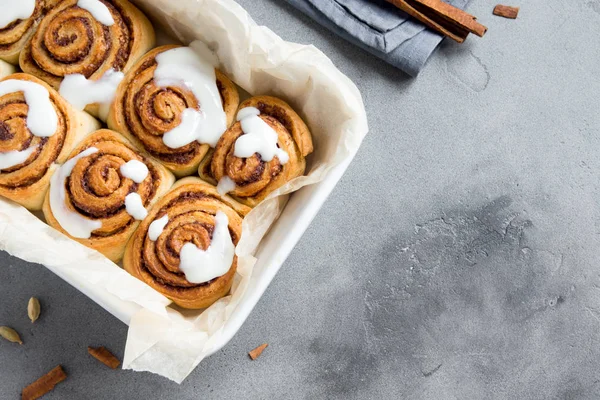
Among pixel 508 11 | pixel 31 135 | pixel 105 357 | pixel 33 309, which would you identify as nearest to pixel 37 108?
pixel 31 135

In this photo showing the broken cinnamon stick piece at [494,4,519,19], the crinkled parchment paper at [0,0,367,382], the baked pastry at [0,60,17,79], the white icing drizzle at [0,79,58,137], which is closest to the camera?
the crinkled parchment paper at [0,0,367,382]

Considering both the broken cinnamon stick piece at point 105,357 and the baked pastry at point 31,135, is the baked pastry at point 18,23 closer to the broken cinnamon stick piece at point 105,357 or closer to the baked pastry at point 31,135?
the baked pastry at point 31,135

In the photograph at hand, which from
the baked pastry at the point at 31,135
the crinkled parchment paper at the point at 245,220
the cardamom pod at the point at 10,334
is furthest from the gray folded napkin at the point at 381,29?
the cardamom pod at the point at 10,334

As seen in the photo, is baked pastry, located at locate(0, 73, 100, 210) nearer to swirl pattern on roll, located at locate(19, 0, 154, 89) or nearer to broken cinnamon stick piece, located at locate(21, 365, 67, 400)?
swirl pattern on roll, located at locate(19, 0, 154, 89)

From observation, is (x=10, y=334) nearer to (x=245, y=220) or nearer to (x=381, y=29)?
(x=245, y=220)

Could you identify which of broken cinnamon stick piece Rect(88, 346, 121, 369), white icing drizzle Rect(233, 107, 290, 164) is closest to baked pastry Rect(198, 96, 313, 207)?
white icing drizzle Rect(233, 107, 290, 164)

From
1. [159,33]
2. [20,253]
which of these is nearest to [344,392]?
[20,253]

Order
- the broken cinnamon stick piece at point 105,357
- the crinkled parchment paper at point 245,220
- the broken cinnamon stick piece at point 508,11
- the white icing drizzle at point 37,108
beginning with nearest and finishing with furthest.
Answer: the crinkled parchment paper at point 245,220 < the white icing drizzle at point 37,108 < the broken cinnamon stick piece at point 105,357 < the broken cinnamon stick piece at point 508,11
